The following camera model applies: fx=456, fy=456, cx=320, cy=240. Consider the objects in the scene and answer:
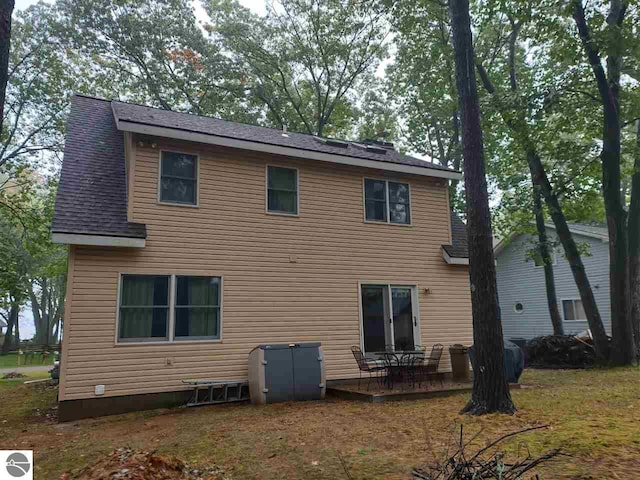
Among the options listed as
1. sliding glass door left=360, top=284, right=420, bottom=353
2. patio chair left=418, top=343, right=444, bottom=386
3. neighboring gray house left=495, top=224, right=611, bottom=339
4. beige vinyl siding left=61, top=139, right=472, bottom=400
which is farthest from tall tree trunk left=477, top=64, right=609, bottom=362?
sliding glass door left=360, top=284, right=420, bottom=353

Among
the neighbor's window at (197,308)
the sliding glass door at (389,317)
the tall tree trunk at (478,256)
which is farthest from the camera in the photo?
the sliding glass door at (389,317)

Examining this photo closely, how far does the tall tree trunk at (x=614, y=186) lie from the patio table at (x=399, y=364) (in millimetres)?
6639

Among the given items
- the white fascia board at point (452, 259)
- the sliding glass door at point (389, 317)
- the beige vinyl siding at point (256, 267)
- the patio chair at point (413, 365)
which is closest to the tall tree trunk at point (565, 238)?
the beige vinyl siding at point (256, 267)

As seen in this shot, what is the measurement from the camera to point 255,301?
922cm

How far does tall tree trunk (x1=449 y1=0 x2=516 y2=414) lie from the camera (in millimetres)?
6344

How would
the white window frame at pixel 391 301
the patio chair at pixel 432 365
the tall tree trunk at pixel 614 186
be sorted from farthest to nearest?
1. the tall tree trunk at pixel 614 186
2. the white window frame at pixel 391 301
3. the patio chair at pixel 432 365

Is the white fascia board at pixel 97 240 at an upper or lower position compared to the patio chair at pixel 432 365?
upper

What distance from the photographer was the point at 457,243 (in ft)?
39.2

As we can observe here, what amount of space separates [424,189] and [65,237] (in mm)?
8125

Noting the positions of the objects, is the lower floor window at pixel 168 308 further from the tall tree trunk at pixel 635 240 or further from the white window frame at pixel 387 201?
the tall tree trunk at pixel 635 240

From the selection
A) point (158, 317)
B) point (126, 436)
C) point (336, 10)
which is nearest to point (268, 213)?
point (158, 317)

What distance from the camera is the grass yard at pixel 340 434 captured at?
409cm

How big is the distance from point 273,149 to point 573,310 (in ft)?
53.1

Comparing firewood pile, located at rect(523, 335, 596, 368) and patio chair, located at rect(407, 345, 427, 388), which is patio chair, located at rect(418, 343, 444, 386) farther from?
firewood pile, located at rect(523, 335, 596, 368)
